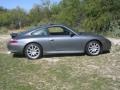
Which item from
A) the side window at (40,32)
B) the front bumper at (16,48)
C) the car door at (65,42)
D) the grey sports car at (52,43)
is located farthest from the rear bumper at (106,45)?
the front bumper at (16,48)

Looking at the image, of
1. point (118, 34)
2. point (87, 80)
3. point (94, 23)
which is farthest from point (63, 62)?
point (94, 23)

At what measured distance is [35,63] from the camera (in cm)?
1295

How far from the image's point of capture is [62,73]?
11.0 metres

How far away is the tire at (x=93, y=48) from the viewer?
14.1 m

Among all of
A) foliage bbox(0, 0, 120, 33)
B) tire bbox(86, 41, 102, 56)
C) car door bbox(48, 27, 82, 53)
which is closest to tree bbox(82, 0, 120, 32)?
foliage bbox(0, 0, 120, 33)

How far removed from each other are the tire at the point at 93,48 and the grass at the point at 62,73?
1.02 feet

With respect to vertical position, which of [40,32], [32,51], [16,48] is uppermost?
[40,32]

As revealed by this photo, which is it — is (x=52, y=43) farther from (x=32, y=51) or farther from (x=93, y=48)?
(x=93, y=48)

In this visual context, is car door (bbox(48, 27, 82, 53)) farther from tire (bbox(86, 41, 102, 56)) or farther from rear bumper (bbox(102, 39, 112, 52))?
rear bumper (bbox(102, 39, 112, 52))

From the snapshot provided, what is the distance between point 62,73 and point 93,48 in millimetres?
3439

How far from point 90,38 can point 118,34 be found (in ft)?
32.7

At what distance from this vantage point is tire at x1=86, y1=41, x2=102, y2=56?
14.1m

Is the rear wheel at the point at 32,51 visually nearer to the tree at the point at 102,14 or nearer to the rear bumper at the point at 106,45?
the rear bumper at the point at 106,45

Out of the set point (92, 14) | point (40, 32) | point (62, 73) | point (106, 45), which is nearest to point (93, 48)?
point (106, 45)
